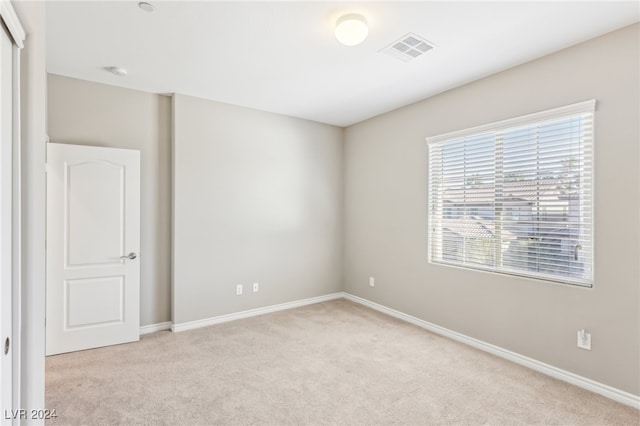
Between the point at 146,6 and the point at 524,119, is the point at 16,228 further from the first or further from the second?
the point at 524,119

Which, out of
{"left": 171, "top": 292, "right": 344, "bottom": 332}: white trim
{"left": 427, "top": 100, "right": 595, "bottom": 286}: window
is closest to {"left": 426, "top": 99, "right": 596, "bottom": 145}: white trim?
{"left": 427, "top": 100, "right": 595, "bottom": 286}: window

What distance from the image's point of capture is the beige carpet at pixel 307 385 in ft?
7.19

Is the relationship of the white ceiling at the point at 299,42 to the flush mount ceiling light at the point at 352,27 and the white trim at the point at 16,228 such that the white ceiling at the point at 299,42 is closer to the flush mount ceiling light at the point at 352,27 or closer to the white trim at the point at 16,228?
the flush mount ceiling light at the point at 352,27

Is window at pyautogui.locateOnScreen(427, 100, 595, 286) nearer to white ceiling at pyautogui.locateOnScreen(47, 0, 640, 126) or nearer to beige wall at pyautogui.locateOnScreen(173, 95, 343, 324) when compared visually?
white ceiling at pyautogui.locateOnScreen(47, 0, 640, 126)

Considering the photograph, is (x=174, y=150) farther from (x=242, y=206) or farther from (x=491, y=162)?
(x=491, y=162)

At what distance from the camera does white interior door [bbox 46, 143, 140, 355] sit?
10.2ft

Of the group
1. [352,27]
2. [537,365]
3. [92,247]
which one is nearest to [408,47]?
[352,27]

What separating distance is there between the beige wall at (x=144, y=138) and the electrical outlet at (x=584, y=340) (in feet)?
13.2

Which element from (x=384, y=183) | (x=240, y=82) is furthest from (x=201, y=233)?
(x=384, y=183)

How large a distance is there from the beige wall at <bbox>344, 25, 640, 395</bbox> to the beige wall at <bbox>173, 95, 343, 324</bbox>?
819 millimetres

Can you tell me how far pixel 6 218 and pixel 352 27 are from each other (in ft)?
7.12

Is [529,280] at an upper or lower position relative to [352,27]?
lower

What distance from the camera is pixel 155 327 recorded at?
3695 millimetres

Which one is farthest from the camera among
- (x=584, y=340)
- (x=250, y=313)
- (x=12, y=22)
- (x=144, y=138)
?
(x=250, y=313)
